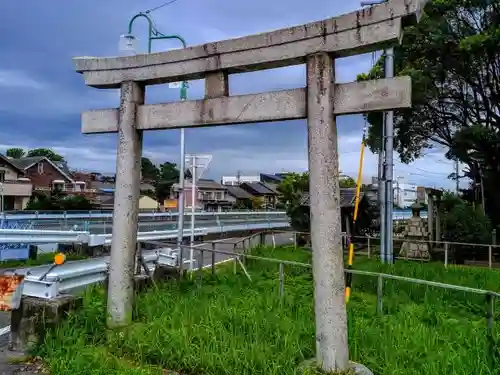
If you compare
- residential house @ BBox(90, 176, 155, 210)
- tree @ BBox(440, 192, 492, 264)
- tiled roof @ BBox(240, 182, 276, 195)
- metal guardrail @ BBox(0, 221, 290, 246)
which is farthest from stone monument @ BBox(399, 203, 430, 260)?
tiled roof @ BBox(240, 182, 276, 195)

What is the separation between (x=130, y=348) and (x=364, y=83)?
3.48 m

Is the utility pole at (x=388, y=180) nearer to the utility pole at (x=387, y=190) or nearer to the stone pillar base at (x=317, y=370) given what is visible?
the utility pole at (x=387, y=190)

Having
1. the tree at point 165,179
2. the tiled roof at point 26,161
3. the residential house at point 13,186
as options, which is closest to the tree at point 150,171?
the tree at point 165,179

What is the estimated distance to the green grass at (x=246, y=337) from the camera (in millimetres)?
4098

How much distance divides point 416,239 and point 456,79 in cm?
679

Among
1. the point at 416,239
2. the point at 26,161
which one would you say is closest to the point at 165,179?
the point at 26,161

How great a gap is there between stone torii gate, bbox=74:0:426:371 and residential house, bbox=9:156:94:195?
4319 centimetres

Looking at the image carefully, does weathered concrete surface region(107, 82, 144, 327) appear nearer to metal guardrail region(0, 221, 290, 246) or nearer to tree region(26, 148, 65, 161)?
metal guardrail region(0, 221, 290, 246)

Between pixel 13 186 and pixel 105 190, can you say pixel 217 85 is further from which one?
pixel 105 190

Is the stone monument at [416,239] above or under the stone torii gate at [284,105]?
under

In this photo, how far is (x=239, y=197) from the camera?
69.6 metres

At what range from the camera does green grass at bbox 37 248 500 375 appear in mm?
4098

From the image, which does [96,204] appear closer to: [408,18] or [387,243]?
[387,243]

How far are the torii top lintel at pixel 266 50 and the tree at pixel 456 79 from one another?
42.8ft
